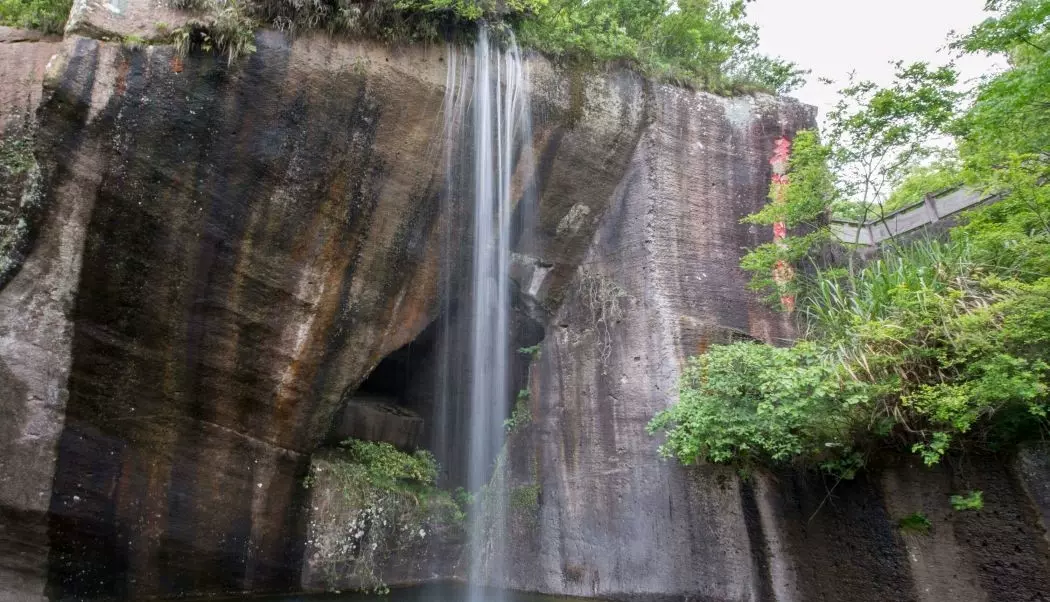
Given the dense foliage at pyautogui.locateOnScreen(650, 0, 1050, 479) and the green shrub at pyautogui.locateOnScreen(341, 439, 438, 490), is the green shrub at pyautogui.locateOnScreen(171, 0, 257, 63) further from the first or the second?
the dense foliage at pyautogui.locateOnScreen(650, 0, 1050, 479)

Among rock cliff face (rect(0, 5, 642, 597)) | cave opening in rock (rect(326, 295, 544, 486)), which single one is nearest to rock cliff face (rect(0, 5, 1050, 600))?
rock cliff face (rect(0, 5, 642, 597))

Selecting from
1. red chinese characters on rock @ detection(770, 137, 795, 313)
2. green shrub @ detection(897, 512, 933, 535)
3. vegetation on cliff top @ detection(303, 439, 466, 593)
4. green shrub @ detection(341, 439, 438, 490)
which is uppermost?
red chinese characters on rock @ detection(770, 137, 795, 313)

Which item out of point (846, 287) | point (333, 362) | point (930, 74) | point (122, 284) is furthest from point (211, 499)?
point (930, 74)

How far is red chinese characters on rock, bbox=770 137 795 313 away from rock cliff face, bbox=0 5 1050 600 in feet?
0.61

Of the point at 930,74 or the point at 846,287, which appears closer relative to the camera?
the point at 930,74

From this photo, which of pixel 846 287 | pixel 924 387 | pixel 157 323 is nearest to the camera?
pixel 924 387

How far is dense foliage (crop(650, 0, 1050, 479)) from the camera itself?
5250 mm

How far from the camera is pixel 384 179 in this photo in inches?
326

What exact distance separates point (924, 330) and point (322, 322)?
21.5 ft

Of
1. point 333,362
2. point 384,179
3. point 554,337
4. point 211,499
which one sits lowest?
point 211,499

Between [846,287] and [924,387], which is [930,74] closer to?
[846,287]

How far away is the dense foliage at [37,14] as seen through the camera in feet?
24.0

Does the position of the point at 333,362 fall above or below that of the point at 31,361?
above

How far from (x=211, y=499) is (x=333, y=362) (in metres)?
2.10
